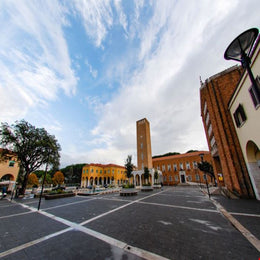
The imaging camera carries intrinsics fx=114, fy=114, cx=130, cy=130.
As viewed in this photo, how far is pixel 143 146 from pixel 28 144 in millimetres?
29994

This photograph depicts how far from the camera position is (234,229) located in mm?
4445

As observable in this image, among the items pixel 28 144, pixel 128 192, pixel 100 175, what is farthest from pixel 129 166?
pixel 100 175

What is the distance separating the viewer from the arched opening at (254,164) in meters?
10.00

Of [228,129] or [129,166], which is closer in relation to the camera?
[228,129]

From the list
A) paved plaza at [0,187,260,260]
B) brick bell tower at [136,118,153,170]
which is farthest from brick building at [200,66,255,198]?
brick bell tower at [136,118,153,170]

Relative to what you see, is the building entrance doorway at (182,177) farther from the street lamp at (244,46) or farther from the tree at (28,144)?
the street lamp at (244,46)

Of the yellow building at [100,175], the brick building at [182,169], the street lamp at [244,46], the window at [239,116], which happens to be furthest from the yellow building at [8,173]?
the brick building at [182,169]

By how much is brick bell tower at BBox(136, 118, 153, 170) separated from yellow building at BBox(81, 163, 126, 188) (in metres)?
18.2

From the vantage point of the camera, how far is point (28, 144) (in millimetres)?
18453

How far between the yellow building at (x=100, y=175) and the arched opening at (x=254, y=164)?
150 ft

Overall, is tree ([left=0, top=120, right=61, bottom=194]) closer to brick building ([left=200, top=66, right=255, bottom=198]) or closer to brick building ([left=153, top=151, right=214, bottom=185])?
brick building ([left=200, top=66, right=255, bottom=198])

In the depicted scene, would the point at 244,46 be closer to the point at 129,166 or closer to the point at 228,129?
the point at 228,129

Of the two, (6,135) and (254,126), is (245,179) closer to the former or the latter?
(254,126)

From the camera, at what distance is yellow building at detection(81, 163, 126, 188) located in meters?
46.7
